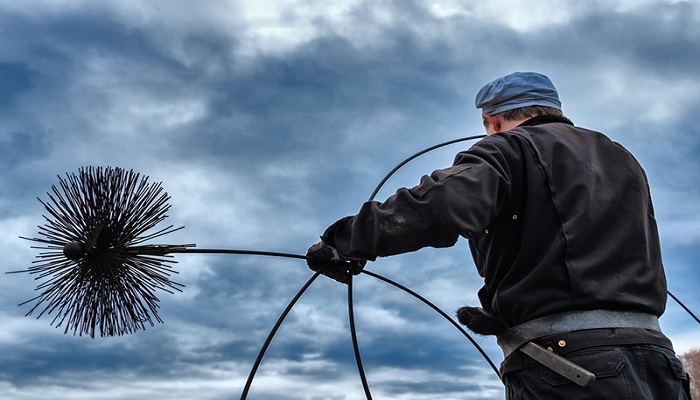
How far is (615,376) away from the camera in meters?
2.32

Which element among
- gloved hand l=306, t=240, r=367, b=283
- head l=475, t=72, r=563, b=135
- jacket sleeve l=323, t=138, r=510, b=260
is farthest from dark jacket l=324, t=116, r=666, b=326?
head l=475, t=72, r=563, b=135

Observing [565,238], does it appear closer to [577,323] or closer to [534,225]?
[534,225]

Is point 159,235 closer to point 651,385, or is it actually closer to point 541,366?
point 541,366

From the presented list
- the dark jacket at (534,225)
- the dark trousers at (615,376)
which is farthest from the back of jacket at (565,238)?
the dark trousers at (615,376)

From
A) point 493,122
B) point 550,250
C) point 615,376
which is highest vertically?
point 493,122

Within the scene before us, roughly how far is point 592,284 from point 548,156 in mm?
513

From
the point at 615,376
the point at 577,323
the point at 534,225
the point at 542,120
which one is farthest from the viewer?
the point at 542,120

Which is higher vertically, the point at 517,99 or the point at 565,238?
the point at 517,99

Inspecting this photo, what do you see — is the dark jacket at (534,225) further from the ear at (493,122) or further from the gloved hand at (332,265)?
the ear at (493,122)

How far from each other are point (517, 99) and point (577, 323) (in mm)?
1120

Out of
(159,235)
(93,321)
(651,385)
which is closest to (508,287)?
(651,385)

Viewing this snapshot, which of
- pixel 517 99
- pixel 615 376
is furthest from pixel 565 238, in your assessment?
pixel 517 99

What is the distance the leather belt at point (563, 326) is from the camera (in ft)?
7.83

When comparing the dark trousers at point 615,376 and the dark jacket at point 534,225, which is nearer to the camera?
the dark trousers at point 615,376
